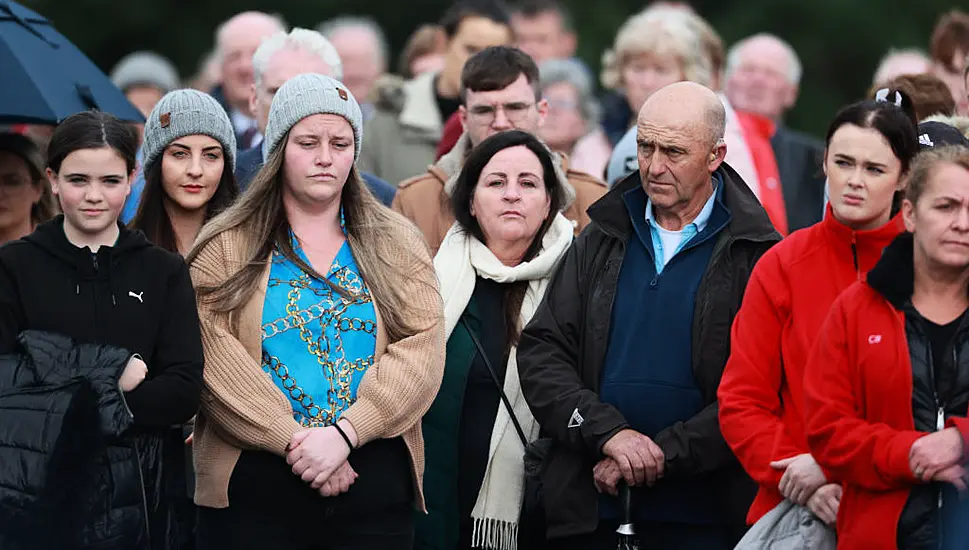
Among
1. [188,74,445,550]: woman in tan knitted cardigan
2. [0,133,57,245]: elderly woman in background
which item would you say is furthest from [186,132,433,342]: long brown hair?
[0,133,57,245]: elderly woman in background

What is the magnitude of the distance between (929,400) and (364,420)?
5.74 feet

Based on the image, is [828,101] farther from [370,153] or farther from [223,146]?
[223,146]

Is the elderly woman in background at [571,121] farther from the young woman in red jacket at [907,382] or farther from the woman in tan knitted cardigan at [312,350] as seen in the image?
the young woman in red jacket at [907,382]

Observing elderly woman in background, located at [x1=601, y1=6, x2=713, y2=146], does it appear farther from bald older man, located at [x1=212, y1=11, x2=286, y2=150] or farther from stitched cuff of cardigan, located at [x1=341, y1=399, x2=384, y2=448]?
stitched cuff of cardigan, located at [x1=341, y1=399, x2=384, y2=448]

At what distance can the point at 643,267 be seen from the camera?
6082 mm

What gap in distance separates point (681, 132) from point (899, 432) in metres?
1.46

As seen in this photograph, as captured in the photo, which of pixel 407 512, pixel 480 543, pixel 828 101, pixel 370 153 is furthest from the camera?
pixel 828 101

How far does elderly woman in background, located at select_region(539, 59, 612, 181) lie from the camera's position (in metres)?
9.89

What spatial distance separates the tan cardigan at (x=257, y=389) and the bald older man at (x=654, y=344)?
1.31ft

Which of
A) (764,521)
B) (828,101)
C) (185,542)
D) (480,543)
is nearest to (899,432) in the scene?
(764,521)

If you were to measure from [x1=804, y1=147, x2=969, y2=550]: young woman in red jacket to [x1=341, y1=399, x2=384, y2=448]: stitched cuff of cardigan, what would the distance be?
4.51ft

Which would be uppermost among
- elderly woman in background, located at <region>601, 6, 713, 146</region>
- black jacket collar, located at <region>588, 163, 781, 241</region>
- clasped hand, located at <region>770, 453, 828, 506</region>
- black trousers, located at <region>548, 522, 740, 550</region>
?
elderly woman in background, located at <region>601, 6, 713, 146</region>

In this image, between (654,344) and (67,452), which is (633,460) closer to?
(654,344)

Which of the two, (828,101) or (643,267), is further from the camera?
(828,101)
